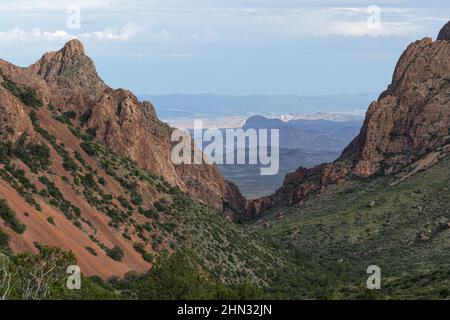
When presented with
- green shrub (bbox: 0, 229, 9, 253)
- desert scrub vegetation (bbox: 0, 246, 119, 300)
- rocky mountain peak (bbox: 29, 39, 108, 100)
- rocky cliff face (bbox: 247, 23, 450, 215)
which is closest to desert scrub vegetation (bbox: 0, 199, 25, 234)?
green shrub (bbox: 0, 229, 9, 253)

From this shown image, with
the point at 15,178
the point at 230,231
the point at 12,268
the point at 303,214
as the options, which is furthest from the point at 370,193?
the point at 12,268

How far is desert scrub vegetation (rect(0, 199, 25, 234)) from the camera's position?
148 feet

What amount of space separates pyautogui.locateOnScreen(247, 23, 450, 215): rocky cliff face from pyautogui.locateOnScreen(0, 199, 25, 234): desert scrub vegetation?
71280mm

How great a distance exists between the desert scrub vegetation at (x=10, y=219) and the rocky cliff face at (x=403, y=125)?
234 ft

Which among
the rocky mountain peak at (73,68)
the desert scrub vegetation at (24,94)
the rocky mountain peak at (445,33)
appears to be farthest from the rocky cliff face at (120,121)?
the rocky mountain peak at (445,33)

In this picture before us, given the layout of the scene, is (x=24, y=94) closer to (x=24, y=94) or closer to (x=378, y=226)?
(x=24, y=94)

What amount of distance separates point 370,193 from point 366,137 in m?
15.0

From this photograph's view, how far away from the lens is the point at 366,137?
11394 centimetres

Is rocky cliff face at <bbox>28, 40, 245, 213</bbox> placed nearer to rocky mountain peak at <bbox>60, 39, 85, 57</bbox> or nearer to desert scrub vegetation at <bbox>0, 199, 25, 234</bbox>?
rocky mountain peak at <bbox>60, 39, 85, 57</bbox>

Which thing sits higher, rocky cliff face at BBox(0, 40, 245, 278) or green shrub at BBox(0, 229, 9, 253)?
rocky cliff face at BBox(0, 40, 245, 278)

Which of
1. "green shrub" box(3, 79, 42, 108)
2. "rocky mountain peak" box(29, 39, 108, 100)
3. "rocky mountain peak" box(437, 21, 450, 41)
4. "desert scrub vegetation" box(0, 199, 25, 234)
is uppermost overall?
"rocky mountain peak" box(437, 21, 450, 41)

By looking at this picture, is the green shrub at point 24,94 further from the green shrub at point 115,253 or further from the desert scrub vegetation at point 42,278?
the desert scrub vegetation at point 42,278

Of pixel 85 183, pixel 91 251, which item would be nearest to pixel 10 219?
pixel 91 251

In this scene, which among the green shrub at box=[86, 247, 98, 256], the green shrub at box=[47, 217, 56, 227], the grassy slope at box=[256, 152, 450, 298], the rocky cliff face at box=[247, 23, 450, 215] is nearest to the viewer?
the green shrub at box=[47, 217, 56, 227]
